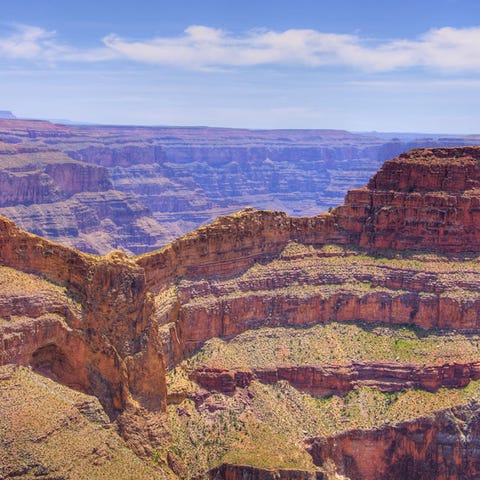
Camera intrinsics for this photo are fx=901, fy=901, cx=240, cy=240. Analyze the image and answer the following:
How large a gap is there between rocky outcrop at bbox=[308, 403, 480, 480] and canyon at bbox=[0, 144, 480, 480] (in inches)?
4.7

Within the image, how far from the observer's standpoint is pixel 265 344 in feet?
273

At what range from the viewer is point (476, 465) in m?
75.0

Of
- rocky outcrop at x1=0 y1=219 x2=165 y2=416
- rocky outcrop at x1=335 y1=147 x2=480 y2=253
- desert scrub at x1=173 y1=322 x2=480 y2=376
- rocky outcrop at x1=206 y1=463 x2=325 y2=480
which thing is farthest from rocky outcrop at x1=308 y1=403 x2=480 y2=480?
rocky outcrop at x1=335 y1=147 x2=480 y2=253

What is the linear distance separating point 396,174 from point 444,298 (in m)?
16.2

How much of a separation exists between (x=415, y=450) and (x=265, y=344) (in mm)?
16560

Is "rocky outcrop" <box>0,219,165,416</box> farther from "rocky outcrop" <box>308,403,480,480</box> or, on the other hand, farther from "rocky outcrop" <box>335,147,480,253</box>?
"rocky outcrop" <box>335,147,480,253</box>

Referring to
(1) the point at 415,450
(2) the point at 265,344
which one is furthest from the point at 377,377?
(2) the point at 265,344

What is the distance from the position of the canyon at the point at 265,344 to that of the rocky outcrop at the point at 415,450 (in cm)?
12

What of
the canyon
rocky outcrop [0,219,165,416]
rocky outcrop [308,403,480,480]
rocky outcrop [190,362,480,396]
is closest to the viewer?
the canyon

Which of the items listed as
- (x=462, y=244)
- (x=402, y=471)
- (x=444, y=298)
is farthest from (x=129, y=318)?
(x=462, y=244)

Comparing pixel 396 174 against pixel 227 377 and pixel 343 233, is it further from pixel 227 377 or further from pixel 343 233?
pixel 227 377

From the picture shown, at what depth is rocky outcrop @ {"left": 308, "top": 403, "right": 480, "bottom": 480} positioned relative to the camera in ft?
247

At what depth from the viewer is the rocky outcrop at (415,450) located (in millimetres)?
75312

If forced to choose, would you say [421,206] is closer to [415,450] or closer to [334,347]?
[334,347]
